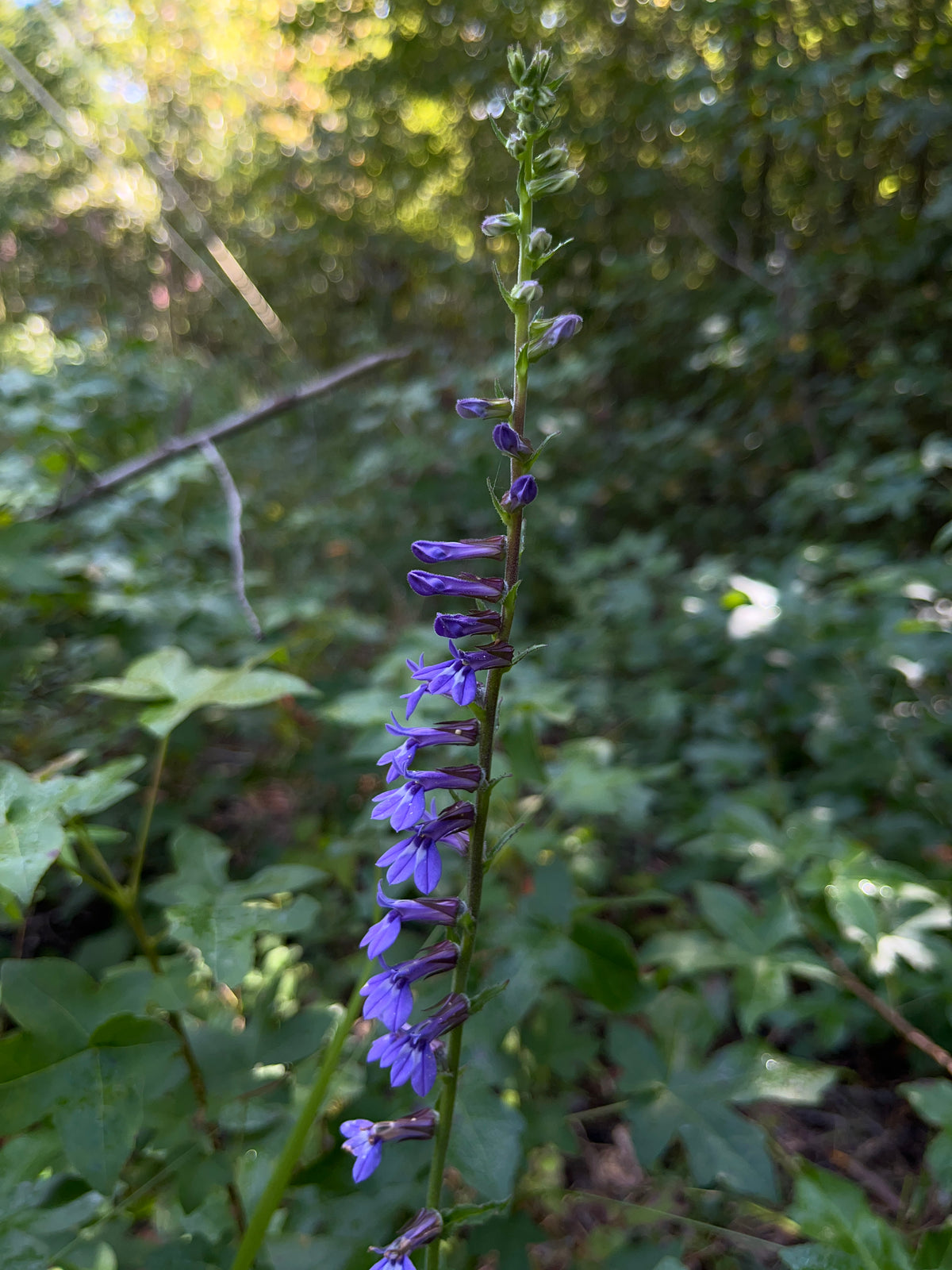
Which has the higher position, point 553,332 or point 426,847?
point 553,332

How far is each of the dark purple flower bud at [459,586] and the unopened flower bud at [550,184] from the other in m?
0.53

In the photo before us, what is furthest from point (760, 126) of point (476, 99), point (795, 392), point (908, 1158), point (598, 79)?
point (908, 1158)

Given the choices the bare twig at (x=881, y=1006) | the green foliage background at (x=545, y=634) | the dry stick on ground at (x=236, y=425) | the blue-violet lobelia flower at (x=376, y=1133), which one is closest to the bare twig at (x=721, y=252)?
the green foliage background at (x=545, y=634)

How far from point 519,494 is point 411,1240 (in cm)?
96

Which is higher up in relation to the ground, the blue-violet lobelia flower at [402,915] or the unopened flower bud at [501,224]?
the unopened flower bud at [501,224]

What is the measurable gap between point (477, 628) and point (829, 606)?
7.56ft

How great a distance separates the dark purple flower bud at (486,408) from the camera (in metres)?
0.96

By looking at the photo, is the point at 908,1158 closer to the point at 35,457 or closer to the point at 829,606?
the point at 829,606

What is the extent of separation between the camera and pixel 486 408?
0.97m

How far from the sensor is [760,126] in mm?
4359

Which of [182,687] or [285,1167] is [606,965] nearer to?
[285,1167]

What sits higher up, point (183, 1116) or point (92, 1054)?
point (92, 1054)

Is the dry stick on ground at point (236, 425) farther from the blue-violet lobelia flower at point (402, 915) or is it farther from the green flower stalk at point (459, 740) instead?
the blue-violet lobelia flower at point (402, 915)

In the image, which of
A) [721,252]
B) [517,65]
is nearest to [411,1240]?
[517,65]
